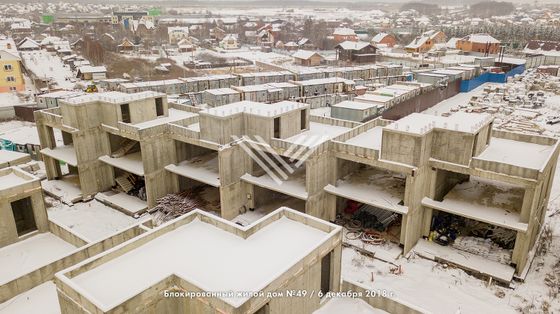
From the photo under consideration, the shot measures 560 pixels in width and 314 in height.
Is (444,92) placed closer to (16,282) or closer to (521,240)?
(521,240)

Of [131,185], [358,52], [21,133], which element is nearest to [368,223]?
[131,185]

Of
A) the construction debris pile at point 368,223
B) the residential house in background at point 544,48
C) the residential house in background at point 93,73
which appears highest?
the residential house in background at point 544,48

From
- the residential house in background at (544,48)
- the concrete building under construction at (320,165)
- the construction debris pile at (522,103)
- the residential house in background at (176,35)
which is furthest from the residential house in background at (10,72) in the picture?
the residential house in background at (544,48)

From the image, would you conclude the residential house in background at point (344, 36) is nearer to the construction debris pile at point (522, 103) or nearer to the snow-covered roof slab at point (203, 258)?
the construction debris pile at point (522, 103)

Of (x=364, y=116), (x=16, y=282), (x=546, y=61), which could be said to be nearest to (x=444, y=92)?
(x=364, y=116)

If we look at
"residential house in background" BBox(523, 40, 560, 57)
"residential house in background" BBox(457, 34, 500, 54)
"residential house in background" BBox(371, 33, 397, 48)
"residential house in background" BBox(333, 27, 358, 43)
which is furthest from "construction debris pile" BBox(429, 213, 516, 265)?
"residential house in background" BBox(333, 27, 358, 43)

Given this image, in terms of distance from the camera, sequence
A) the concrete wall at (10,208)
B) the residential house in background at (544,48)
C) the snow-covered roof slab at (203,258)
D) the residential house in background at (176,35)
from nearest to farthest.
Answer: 1. the snow-covered roof slab at (203,258)
2. the concrete wall at (10,208)
3. the residential house in background at (544,48)
4. the residential house in background at (176,35)
